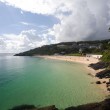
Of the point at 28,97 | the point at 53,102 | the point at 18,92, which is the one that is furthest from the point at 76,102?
the point at 18,92

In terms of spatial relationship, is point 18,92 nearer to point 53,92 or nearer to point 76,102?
point 53,92

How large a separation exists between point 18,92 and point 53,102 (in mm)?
9804

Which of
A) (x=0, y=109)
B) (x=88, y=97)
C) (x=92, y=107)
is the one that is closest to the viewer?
(x=92, y=107)

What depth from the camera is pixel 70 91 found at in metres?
35.9

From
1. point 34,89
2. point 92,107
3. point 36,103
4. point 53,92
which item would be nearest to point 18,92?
point 34,89

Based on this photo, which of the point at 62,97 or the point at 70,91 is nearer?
the point at 62,97

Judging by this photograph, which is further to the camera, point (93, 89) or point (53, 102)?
point (93, 89)

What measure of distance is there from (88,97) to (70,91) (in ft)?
16.2

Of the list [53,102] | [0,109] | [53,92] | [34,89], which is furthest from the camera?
[34,89]

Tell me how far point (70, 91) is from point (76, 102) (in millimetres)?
6997

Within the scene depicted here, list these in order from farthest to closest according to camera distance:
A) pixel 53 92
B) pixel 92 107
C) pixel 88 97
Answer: pixel 53 92 < pixel 88 97 < pixel 92 107

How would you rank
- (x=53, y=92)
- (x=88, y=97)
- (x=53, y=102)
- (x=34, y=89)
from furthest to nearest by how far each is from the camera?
(x=34, y=89) → (x=53, y=92) → (x=88, y=97) → (x=53, y=102)

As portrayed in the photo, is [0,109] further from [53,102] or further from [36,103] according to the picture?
[53,102]

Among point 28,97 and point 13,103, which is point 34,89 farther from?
point 13,103
